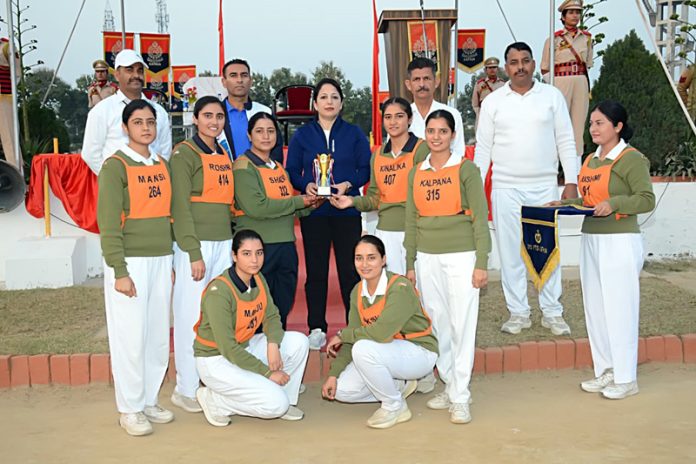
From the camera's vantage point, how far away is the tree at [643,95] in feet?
32.1

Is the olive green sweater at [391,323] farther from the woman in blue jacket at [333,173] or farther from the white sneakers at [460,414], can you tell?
the woman in blue jacket at [333,173]

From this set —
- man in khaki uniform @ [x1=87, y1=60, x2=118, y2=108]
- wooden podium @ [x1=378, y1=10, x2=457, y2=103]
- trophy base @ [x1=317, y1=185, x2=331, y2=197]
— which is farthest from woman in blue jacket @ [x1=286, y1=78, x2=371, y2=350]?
man in khaki uniform @ [x1=87, y1=60, x2=118, y2=108]

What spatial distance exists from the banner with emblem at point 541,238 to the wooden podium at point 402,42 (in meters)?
3.31

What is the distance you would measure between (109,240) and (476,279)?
1.73 m

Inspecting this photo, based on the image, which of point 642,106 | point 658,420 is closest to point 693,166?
point 642,106

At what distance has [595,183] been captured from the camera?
156 inches

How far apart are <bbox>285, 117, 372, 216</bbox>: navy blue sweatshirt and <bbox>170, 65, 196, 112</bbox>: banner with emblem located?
1813 cm

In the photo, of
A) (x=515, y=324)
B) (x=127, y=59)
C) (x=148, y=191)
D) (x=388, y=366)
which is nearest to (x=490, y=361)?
(x=515, y=324)

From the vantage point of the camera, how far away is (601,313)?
162 inches

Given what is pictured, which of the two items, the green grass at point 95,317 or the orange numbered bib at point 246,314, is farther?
the green grass at point 95,317

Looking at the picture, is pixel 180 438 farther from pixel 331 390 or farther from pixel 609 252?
pixel 609 252

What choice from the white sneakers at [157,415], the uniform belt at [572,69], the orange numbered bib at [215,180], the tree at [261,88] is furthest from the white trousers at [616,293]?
the tree at [261,88]

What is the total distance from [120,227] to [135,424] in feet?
3.14

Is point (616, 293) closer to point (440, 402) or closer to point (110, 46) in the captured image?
point (440, 402)
